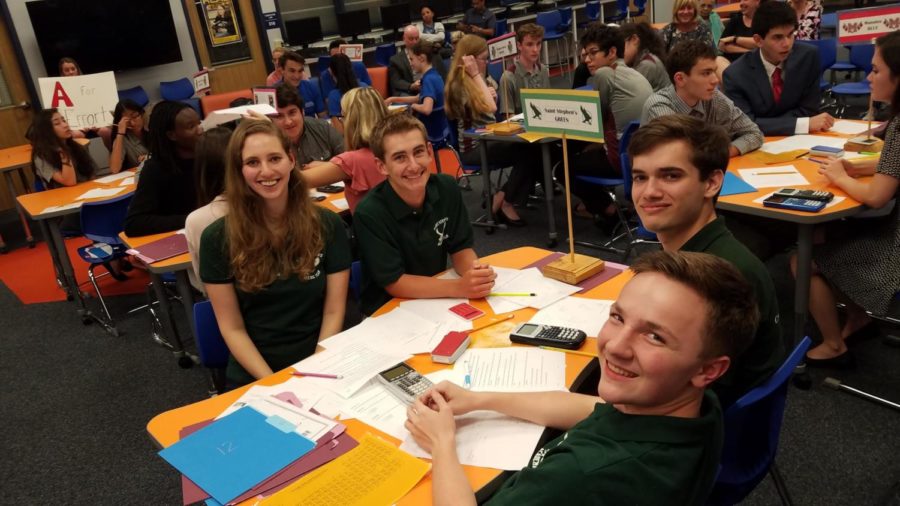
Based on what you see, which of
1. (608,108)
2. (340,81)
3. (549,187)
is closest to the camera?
(608,108)

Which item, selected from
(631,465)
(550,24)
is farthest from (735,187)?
(550,24)

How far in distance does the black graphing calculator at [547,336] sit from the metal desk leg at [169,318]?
2.25m

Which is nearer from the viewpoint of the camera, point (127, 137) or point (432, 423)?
point (432, 423)

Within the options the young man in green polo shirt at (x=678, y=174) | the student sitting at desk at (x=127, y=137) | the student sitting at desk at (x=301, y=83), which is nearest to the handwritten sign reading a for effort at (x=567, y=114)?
the young man in green polo shirt at (x=678, y=174)

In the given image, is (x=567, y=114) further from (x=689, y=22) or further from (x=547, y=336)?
(x=689, y=22)

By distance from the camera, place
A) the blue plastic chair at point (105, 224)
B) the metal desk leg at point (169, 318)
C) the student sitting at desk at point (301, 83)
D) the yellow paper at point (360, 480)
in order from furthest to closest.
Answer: the student sitting at desk at point (301, 83), the blue plastic chair at point (105, 224), the metal desk leg at point (169, 318), the yellow paper at point (360, 480)

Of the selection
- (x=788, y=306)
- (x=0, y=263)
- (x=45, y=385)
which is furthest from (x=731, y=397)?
(x=0, y=263)

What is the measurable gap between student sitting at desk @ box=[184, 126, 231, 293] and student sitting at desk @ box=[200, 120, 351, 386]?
16.1 inches

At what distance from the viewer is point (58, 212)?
3840 mm

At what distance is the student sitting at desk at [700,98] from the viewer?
304 cm

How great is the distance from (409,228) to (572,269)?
605 mm

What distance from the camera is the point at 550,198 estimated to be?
172 inches

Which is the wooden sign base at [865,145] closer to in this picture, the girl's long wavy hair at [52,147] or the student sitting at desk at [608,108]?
the student sitting at desk at [608,108]

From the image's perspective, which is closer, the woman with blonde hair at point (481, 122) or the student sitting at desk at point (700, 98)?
the student sitting at desk at point (700, 98)
